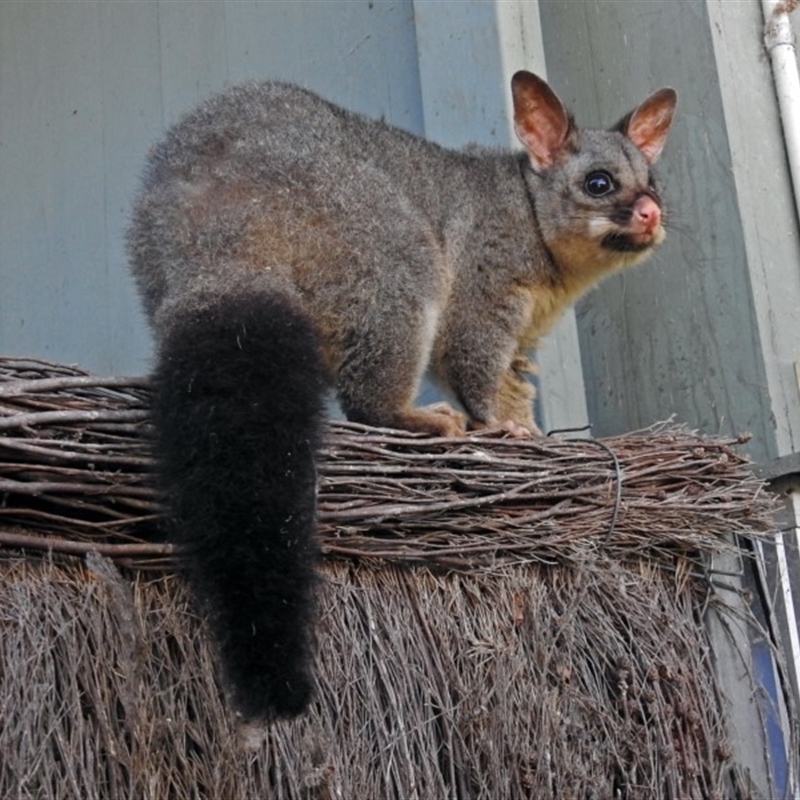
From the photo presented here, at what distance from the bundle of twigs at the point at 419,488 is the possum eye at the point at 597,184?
80cm

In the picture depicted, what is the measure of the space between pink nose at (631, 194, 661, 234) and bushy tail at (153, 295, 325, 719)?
148cm

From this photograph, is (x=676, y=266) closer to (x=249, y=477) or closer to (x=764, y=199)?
(x=764, y=199)

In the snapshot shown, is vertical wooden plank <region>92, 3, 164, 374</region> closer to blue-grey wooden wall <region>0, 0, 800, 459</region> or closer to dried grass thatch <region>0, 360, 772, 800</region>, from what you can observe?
blue-grey wooden wall <region>0, 0, 800, 459</region>

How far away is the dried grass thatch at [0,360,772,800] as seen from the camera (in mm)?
3680

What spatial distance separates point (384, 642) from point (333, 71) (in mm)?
2697

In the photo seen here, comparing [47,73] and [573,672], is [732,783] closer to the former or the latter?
[573,672]

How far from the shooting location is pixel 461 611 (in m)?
4.22

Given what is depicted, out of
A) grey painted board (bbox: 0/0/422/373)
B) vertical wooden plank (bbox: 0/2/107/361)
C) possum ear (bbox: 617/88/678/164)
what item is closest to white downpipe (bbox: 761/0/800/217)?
possum ear (bbox: 617/88/678/164)

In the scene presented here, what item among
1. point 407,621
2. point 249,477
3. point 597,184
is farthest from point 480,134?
point 249,477

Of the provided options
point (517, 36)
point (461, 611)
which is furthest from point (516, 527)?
point (517, 36)

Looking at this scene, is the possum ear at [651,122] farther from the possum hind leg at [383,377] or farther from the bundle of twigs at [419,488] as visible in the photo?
the possum hind leg at [383,377]

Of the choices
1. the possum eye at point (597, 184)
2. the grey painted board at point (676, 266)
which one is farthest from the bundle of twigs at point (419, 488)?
the possum eye at point (597, 184)

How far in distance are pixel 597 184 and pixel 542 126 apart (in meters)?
0.27

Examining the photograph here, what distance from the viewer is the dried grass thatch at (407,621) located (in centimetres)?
368
